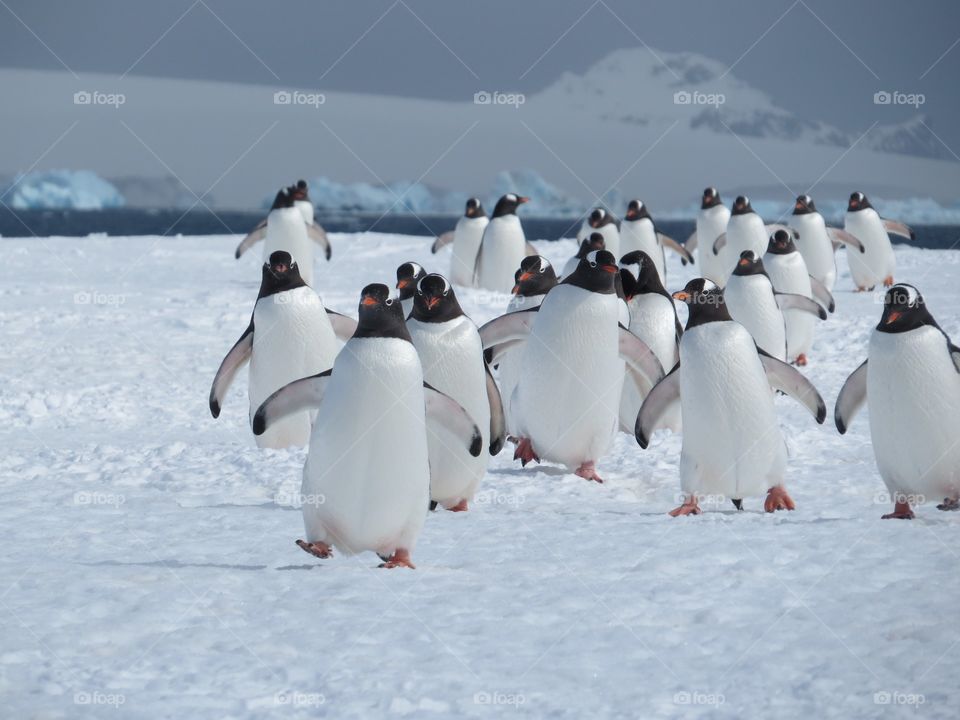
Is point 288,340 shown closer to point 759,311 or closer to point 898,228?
point 759,311

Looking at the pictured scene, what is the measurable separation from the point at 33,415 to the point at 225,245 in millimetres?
12284

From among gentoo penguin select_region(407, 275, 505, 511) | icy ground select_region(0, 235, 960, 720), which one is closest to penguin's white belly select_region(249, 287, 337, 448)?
icy ground select_region(0, 235, 960, 720)

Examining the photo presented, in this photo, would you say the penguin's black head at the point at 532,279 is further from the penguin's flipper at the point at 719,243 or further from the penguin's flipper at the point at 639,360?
the penguin's flipper at the point at 719,243

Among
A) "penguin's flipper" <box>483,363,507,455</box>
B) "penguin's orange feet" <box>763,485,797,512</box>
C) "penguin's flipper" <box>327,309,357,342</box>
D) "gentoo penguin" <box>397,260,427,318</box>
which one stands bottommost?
"penguin's orange feet" <box>763,485,797,512</box>

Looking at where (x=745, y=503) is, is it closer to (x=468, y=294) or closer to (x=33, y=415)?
(x=33, y=415)

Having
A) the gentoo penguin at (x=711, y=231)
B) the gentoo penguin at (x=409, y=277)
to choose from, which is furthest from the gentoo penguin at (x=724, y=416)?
the gentoo penguin at (x=711, y=231)

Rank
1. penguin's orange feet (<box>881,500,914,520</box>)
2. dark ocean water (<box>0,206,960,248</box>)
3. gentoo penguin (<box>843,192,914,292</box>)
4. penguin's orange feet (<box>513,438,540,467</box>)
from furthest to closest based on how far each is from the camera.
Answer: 1. dark ocean water (<box>0,206,960,248</box>)
2. gentoo penguin (<box>843,192,914,292</box>)
3. penguin's orange feet (<box>513,438,540,467</box>)
4. penguin's orange feet (<box>881,500,914,520</box>)

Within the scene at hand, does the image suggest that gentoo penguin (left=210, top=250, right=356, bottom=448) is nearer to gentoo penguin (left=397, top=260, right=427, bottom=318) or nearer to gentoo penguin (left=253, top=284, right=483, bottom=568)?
gentoo penguin (left=397, top=260, right=427, bottom=318)

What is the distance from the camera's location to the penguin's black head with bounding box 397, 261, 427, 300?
17.4 feet

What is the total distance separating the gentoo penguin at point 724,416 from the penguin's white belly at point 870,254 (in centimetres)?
1048

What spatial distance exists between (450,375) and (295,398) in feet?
2.86

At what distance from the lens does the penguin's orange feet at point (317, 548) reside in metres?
3.98

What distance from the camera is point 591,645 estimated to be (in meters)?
3.19

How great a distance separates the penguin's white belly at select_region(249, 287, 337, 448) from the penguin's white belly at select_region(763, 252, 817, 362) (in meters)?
4.63
